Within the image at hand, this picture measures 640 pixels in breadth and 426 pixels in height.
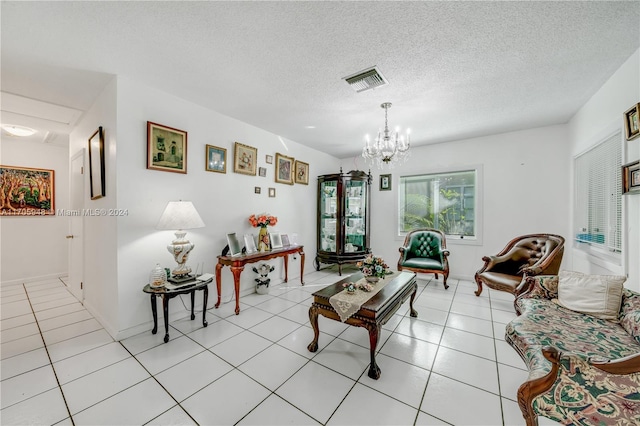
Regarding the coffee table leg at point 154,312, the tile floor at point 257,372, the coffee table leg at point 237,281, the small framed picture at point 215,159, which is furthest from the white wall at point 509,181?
the coffee table leg at point 154,312

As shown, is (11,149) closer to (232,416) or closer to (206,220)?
(206,220)

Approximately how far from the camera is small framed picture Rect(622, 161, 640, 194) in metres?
1.97

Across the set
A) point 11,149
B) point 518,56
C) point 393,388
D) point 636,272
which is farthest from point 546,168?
point 11,149

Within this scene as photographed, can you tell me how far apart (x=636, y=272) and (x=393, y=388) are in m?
2.29

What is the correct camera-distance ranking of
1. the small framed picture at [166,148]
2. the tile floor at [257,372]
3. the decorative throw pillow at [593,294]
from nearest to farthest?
the tile floor at [257,372] < the decorative throw pillow at [593,294] < the small framed picture at [166,148]

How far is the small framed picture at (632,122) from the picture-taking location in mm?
1949

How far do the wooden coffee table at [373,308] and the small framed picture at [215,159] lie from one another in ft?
7.15

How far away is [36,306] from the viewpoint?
10.4 ft

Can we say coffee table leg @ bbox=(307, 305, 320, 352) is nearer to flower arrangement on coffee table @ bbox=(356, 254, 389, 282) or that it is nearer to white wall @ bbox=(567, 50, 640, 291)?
flower arrangement on coffee table @ bbox=(356, 254, 389, 282)

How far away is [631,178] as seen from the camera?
2.05 metres

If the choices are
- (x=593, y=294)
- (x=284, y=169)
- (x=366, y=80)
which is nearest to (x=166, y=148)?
(x=284, y=169)

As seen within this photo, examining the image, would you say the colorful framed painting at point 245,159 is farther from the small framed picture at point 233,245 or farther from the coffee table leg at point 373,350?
the coffee table leg at point 373,350

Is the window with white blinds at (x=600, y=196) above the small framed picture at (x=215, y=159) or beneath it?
beneath

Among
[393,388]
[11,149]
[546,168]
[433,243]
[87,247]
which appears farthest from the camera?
[433,243]
